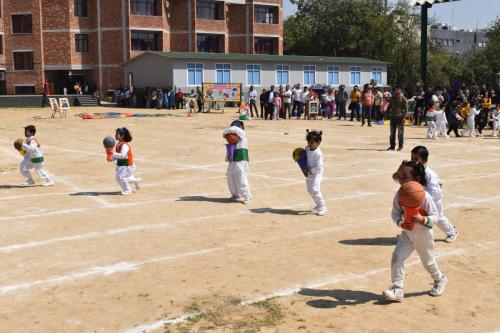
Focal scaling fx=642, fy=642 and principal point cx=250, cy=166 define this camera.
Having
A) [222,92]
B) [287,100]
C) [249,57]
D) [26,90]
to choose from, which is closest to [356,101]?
[287,100]

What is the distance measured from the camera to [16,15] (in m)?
54.7

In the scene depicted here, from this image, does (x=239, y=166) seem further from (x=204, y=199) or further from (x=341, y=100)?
(x=341, y=100)

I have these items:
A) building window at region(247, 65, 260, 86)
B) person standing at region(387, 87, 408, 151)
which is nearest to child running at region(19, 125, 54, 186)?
person standing at region(387, 87, 408, 151)

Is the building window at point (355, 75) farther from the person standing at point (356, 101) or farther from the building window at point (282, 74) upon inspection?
the person standing at point (356, 101)

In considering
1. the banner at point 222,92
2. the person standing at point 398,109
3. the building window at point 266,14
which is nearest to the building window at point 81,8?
the building window at point 266,14

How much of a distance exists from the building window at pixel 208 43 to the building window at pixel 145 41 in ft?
14.7

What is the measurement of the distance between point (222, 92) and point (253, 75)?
30.6 ft

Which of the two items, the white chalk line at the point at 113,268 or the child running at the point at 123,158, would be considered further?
the child running at the point at 123,158

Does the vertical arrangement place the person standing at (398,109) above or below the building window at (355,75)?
below

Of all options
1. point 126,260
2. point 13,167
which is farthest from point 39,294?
point 13,167

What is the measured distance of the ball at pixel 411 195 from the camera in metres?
6.11

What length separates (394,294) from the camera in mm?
6332

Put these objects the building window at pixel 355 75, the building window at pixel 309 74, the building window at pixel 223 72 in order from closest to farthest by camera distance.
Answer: the building window at pixel 223 72 → the building window at pixel 309 74 → the building window at pixel 355 75

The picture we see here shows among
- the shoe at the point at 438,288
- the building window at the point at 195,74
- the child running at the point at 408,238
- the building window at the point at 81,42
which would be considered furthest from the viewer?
the building window at the point at 81,42
